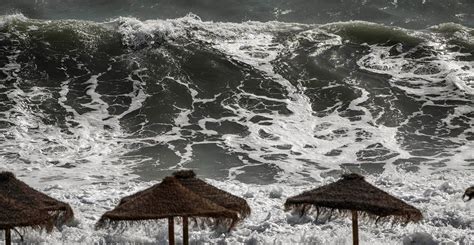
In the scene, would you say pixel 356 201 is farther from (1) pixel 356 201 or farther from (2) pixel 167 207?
(2) pixel 167 207

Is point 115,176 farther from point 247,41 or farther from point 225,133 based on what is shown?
point 247,41

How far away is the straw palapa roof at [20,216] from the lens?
28.3ft

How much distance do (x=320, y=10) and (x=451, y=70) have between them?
8311 millimetres

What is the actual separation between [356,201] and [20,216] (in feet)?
13.3

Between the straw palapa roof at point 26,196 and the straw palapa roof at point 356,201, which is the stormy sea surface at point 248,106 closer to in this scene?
the straw palapa roof at point 26,196

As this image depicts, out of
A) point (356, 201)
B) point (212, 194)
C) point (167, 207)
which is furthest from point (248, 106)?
point (167, 207)

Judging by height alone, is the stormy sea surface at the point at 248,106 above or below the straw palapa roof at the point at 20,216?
above

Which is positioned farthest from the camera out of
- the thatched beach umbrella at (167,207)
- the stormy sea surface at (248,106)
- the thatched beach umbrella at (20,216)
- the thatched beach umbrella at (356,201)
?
the stormy sea surface at (248,106)

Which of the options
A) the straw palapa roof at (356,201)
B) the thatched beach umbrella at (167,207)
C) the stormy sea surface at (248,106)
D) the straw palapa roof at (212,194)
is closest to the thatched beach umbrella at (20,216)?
the thatched beach umbrella at (167,207)

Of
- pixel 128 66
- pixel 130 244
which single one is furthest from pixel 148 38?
pixel 130 244

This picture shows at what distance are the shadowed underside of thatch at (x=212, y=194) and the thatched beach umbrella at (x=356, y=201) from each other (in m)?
0.64

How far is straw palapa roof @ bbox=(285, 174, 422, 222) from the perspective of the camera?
30.4ft

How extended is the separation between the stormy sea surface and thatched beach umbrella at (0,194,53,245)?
2.93 metres

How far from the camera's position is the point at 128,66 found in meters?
23.3
